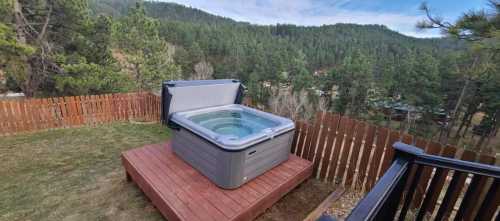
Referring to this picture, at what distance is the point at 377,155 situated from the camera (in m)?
2.95

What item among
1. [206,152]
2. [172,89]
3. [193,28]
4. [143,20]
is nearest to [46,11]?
[143,20]

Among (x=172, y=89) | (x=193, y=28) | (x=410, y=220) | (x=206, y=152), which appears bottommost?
(x=410, y=220)

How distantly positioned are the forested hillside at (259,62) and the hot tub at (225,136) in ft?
12.1

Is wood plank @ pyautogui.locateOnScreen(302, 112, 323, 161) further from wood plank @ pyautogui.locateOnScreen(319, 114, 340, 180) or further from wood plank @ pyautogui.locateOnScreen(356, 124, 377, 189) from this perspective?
wood plank @ pyautogui.locateOnScreen(356, 124, 377, 189)

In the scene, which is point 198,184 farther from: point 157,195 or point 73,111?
point 73,111

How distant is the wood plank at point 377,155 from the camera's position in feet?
9.37

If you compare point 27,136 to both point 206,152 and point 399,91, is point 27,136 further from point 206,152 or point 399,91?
point 399,91

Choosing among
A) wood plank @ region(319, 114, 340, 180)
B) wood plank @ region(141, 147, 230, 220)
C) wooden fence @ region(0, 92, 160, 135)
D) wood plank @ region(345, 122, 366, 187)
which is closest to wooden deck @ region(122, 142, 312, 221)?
wood plank @ region(141, 147, 230, 220)

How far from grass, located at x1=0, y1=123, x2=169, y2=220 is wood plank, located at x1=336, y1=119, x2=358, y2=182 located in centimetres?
254

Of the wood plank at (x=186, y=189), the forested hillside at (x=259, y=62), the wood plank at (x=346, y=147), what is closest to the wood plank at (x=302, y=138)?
the wood plank at (x=346, y=147)

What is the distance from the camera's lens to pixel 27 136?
472 centimetres

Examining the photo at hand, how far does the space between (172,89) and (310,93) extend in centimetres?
1803

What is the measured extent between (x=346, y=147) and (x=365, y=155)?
26 cm

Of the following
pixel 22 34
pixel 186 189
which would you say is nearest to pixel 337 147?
pixel 186 189
